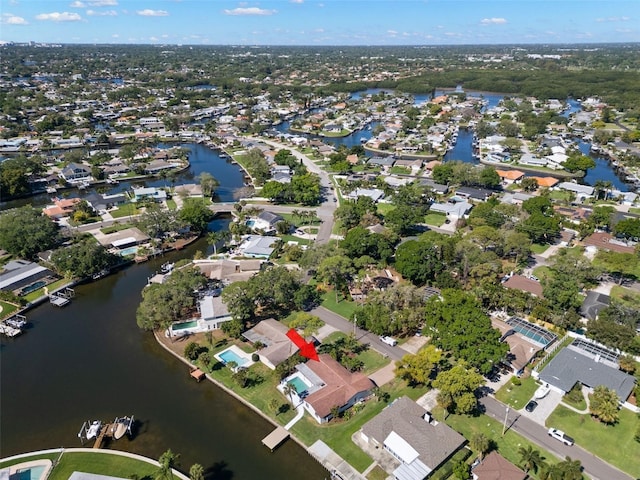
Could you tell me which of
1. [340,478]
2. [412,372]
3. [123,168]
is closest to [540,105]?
[123,168]

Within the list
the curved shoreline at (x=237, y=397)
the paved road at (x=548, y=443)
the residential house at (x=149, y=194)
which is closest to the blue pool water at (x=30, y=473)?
the curved shoreline at (x=237, y=397)

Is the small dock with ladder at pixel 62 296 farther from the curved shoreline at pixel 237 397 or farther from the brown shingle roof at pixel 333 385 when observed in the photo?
the brown shingle roof at pixel 333 385

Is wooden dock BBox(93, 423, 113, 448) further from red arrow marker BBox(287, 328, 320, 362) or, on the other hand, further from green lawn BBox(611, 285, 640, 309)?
green lawn BBox(611, 285, 640, 309)

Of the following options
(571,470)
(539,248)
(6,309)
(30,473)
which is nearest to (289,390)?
(30,473)

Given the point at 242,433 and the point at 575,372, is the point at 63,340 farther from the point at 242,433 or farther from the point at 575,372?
the point at 575,372

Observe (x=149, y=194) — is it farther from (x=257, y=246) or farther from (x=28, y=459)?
(x=28, y=459)

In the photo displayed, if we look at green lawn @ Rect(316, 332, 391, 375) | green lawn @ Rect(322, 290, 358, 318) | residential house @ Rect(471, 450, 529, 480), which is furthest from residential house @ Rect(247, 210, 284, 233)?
residential house @ Rect(471, 450, 529, 480)

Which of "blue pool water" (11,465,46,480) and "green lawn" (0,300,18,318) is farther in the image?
"green lawn" (0,300,18,318)
